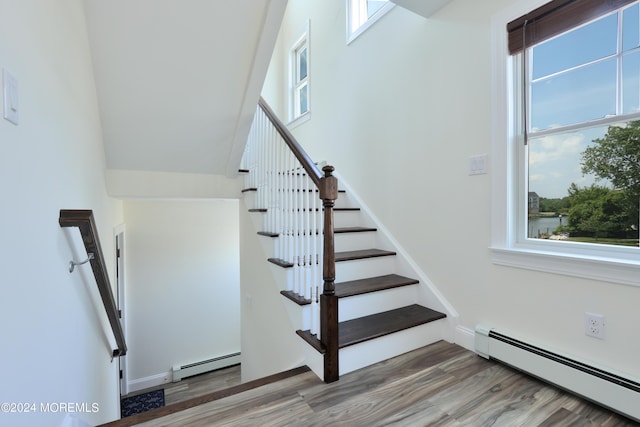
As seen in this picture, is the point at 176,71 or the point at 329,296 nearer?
the point at 329,296

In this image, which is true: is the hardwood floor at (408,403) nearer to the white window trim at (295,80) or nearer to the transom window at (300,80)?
the white window trim at (295,80)

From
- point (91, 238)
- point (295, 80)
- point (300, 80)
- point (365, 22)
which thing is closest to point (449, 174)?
point (365, 22)

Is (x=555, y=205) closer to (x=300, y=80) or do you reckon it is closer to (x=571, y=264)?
(x=571, y=264)

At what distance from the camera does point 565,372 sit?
1.56 m

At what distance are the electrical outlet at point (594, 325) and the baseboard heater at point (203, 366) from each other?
4.77 m

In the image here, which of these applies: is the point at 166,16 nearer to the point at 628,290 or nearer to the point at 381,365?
the point at 381,365

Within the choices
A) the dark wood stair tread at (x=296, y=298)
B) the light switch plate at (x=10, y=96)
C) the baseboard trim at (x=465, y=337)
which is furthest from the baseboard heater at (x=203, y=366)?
the light switch plate at (x=10, y=96)

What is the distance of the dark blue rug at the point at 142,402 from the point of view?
413 centimetres

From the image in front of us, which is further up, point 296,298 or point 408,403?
point 296,298

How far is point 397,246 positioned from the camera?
263 cm

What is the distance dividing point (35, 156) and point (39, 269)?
15.5 inches

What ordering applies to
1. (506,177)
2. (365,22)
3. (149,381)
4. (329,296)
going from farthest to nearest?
(149,381) < (365,22) < (506,177) < (329,296)

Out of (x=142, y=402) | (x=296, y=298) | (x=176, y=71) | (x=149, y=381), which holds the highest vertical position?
(x=176, y=71)

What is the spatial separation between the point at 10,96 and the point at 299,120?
3689 millimetres
